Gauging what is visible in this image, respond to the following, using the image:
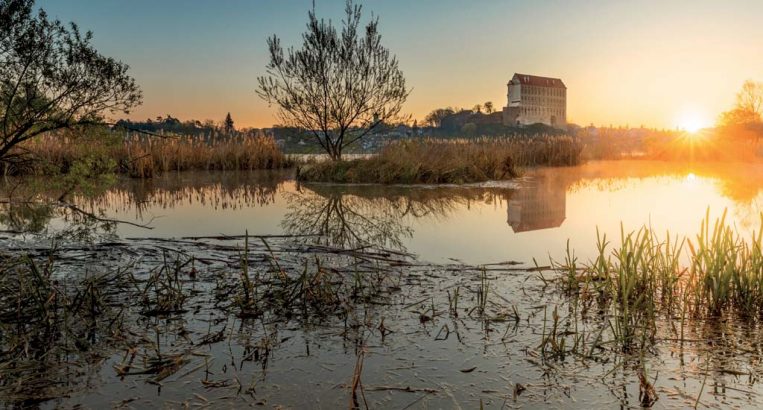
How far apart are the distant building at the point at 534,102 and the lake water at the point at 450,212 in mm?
95614

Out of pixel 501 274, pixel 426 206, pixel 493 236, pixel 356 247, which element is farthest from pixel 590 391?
pixel 426 206

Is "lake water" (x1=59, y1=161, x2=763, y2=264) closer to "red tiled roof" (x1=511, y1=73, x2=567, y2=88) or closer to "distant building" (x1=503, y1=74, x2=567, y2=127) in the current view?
"distant building" (x1=503, y1=74, x2=567, y2=127)

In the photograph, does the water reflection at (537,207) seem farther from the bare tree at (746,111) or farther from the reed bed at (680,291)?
the bare tree at (746,111)

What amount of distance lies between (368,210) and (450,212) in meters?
1.47

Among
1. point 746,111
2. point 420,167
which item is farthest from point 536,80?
point 420,167

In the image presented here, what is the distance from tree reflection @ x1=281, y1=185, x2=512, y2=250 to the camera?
6.77m

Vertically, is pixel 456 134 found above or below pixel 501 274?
above

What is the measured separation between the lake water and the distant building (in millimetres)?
95614

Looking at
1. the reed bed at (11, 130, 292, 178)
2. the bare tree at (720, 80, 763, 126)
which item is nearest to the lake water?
the reed bed at (11, 130, 292, 178)

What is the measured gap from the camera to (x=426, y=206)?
9508 mm

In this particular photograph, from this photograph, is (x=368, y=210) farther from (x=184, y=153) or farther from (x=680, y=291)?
(x=184, y=153)

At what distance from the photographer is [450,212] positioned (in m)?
8.73

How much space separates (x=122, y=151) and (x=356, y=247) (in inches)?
652

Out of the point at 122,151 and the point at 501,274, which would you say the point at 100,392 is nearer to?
the point at 501,274
